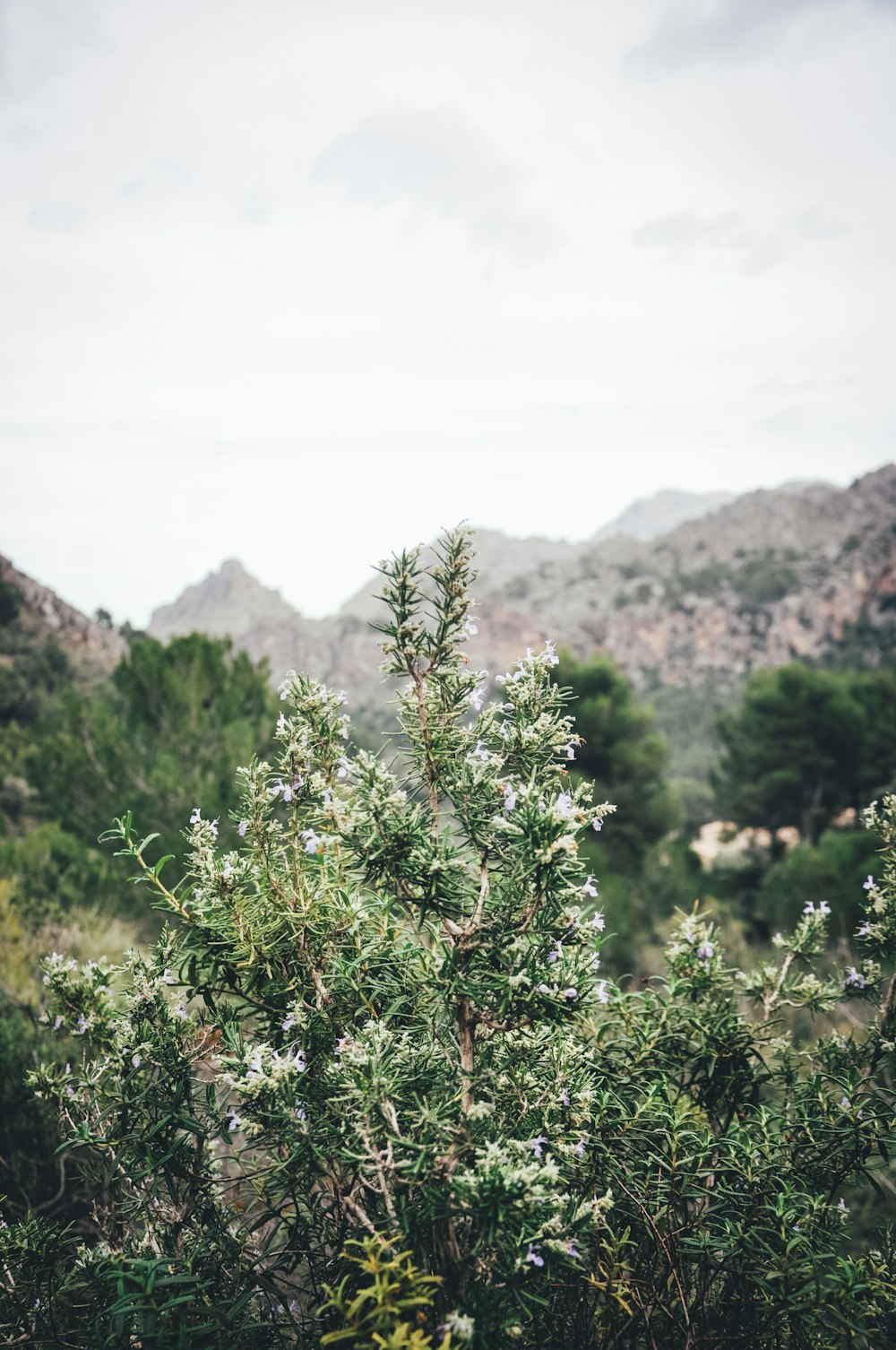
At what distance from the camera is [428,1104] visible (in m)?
1.92

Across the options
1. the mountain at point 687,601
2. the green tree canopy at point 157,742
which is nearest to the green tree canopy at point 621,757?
the green tree canopy at point 157,742

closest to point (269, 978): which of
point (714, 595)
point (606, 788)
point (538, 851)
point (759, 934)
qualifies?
point (538, 851)

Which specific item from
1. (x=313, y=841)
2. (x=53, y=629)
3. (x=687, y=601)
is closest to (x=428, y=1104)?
(x=313, y=841)

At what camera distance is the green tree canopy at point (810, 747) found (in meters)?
18.2

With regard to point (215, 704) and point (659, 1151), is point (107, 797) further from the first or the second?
point (659, 1151)

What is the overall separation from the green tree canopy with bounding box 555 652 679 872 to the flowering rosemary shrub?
16503 millimetres

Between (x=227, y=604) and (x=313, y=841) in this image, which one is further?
(x=227, y=604)

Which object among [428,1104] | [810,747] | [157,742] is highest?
[157,742]

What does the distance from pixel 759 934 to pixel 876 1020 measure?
59.0 feet

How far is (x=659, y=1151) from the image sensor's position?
229cm

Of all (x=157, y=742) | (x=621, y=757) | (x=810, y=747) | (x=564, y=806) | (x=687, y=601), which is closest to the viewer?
(x=564, y=806)

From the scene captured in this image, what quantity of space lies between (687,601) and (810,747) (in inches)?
2839

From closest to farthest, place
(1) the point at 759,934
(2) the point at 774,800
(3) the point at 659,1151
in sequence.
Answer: (3) the point at 659,1151, (1) the point at 759,934, (2) the point at 774,800

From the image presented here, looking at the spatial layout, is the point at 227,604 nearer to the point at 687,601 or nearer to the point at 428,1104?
the point at 687,601
